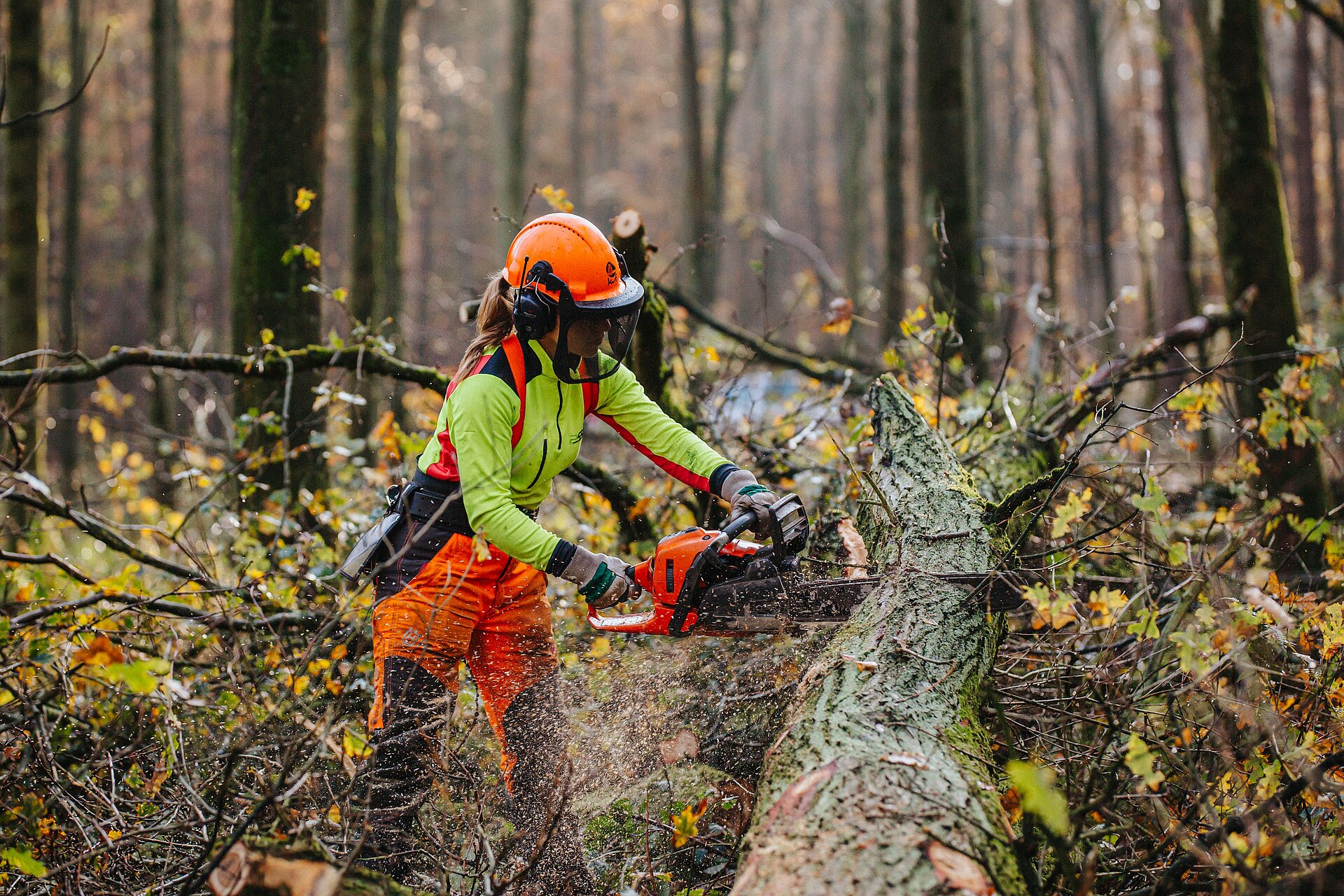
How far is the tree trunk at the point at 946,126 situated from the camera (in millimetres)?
7883

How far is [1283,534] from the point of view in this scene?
5195 millimetres

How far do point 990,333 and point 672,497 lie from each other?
15.5ft

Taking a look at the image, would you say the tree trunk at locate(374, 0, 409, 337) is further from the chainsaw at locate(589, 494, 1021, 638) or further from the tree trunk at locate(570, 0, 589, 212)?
the tree trunk at locate(570, 0, 589, 212)

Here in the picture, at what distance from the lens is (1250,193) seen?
580 cm

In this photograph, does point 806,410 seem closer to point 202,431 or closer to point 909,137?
point 202,431

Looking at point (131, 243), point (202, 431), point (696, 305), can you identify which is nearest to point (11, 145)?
point (202, 431)

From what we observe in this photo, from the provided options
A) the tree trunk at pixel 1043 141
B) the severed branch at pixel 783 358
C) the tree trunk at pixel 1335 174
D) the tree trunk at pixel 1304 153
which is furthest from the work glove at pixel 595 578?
the tree trunk at pixel 1335 174

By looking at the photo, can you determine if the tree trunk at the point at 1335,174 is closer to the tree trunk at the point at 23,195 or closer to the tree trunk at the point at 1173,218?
the tree trunk at the point at 1173,218

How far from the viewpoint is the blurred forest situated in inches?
99.1

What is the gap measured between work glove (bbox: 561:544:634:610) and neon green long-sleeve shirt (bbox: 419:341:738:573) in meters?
0.04

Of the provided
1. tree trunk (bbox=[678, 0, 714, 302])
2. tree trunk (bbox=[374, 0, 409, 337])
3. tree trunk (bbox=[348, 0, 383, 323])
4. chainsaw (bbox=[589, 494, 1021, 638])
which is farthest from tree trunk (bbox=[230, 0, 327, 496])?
tree trunk (bbox=[678, 0, 714, 302])

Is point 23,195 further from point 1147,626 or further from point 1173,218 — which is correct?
point 1173,218

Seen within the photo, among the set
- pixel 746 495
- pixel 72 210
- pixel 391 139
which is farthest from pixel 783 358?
pixel 72 210

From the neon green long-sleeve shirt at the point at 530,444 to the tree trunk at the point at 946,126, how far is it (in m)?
4.85
